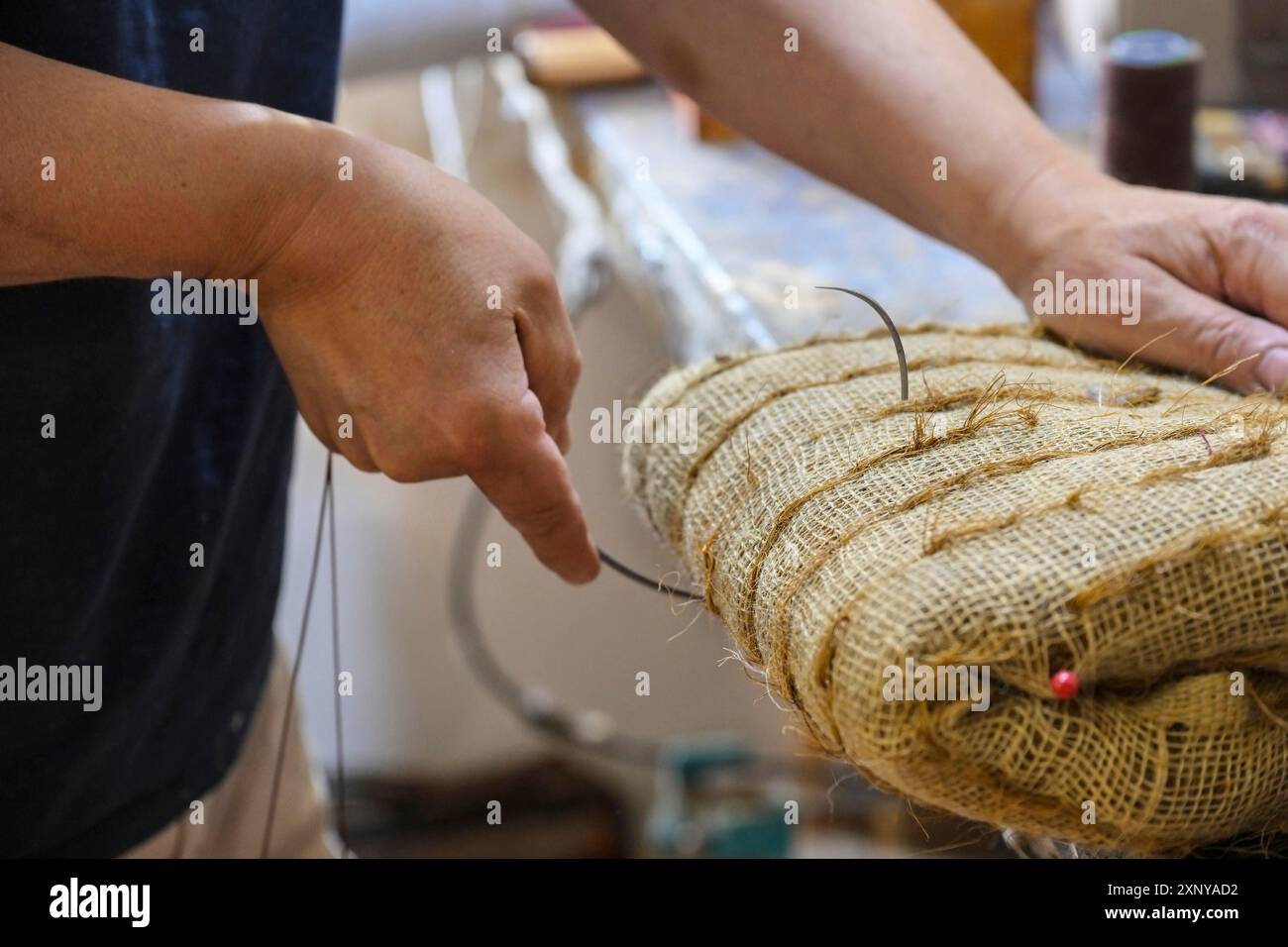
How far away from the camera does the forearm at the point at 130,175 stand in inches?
17.3

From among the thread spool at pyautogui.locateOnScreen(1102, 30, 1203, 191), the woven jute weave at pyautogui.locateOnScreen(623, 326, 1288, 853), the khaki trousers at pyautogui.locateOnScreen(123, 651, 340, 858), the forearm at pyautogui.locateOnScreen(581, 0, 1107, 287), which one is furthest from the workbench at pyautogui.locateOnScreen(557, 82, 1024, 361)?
the khaki trousers at pyautogui.locateOnScreen(123, 651, 340, 858)

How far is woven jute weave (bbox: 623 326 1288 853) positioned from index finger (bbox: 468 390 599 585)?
8 cm

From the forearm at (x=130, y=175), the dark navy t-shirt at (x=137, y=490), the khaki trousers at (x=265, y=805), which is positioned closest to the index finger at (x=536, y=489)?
the forearm at (x=130, y=175)

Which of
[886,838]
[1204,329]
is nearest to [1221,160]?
[1204,329]

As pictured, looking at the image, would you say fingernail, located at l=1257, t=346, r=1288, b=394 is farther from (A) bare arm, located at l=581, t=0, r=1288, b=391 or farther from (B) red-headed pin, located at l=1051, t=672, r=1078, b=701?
(B) red-headed pin, located at l=1051, t=672, r=1078, b=701

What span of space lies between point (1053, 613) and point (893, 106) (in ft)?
1.19

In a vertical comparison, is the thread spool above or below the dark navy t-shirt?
above

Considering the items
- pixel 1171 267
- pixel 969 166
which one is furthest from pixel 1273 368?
pixel 969 166

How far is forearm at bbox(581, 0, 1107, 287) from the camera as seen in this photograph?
0.64 m

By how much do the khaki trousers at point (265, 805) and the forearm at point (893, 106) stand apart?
0.51 m

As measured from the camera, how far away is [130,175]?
0.44m

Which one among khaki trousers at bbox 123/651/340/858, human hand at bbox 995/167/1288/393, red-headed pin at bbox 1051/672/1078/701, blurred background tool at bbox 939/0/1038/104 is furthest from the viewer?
blurred background tool at bbox 939/0/1038/104

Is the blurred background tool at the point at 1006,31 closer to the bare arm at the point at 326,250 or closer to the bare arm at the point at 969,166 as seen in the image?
the bare arm at the point at 969,166
